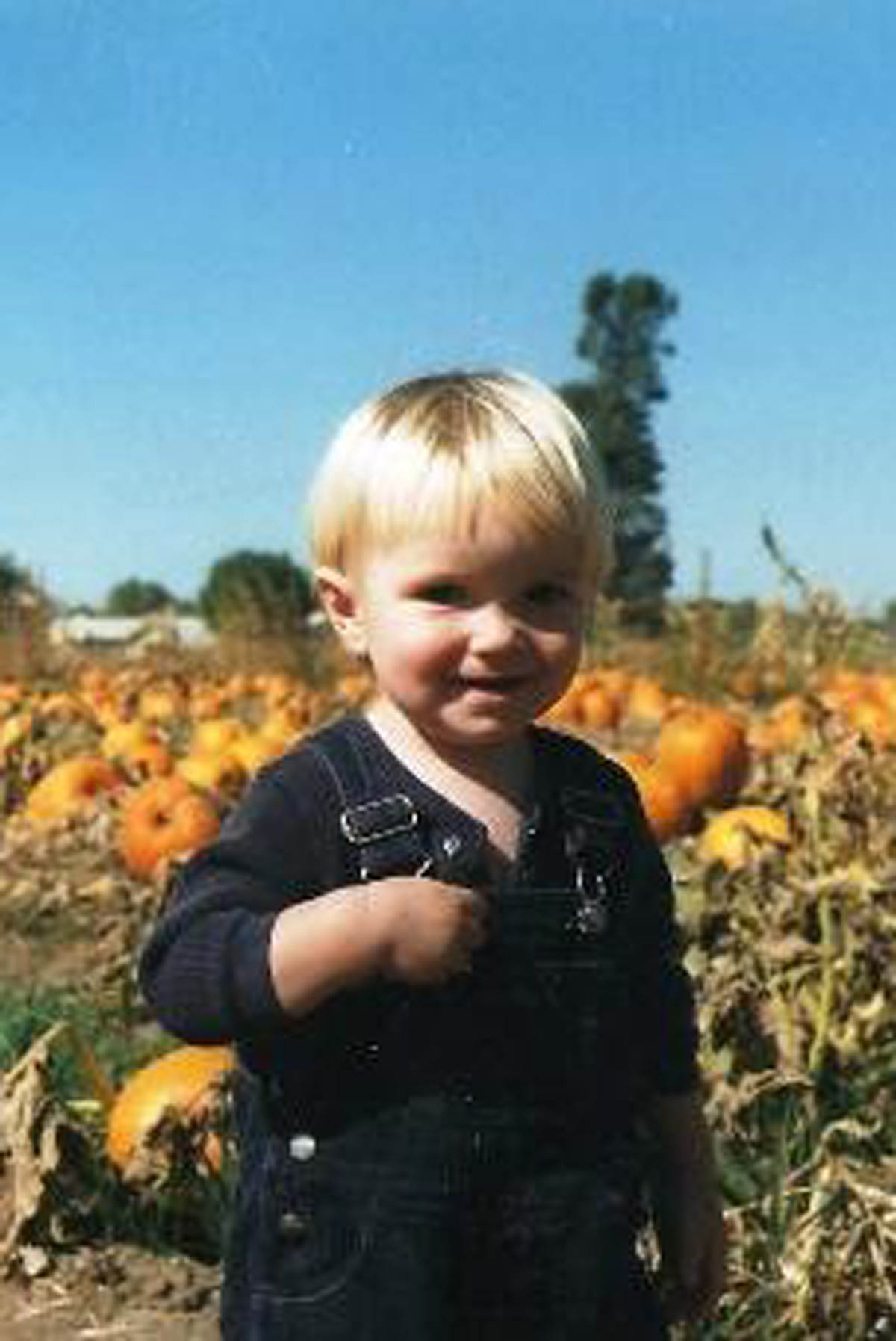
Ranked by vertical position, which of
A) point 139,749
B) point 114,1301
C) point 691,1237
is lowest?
point 114,1301

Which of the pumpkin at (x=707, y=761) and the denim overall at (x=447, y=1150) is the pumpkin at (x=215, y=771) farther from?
the denim overall at (x=447, y=1150)

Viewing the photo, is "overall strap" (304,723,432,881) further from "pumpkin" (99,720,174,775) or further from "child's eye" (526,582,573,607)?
"pumpkin" (99,720,174,775)

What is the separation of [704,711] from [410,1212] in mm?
6384

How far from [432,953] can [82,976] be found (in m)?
3.93

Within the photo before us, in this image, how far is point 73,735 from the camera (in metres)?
12.2

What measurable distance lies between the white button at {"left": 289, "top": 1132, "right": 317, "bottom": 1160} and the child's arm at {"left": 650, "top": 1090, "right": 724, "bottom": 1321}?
0.47 m

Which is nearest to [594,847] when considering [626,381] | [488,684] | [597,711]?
[488,684]

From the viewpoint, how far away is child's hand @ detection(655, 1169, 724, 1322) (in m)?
2.70

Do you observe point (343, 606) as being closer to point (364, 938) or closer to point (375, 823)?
point (375, 823)

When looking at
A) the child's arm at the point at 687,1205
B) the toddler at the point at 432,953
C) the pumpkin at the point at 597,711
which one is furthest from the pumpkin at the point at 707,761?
the toddler at the point at 432,953

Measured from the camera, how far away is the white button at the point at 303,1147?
7.82ft

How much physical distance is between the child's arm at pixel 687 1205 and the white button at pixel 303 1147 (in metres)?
0.47

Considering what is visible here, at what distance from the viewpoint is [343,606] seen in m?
2.53

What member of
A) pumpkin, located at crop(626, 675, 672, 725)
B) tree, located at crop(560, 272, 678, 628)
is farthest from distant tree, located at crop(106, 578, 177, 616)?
pumpkin, located at crop(626, 675, 672, 725)
